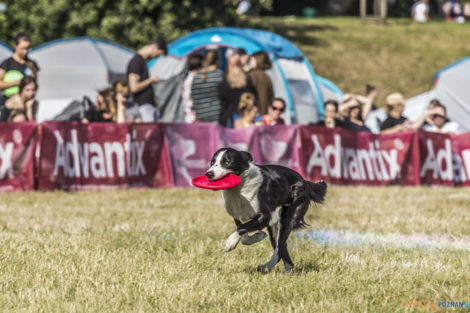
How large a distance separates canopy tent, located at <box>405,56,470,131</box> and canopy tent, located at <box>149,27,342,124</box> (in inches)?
169

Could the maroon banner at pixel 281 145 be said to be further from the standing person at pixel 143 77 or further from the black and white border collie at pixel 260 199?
the black and white border collie at pixel 260 199

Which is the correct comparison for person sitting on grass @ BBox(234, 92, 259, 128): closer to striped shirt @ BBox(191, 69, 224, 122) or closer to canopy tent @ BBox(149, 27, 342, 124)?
striped shirt @ BBox(191, 69, 224, 122)

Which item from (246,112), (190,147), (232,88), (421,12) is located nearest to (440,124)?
(246,112)

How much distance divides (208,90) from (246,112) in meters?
0.84

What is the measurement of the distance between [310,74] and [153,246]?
13.0 m

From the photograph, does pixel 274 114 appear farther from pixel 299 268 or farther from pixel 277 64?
pixel 299 268

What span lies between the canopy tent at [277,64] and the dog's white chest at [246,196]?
40.8ft

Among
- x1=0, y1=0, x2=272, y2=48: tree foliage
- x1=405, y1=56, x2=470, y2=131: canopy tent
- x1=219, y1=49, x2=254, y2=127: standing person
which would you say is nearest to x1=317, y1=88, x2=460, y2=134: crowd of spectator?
x1=219, y1=49, x2=254, y2=127: standing person

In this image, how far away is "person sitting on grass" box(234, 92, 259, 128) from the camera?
13.7 meters

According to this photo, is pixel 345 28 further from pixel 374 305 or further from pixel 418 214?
pixel 374 305

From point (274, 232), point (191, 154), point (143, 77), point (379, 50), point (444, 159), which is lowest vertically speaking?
point (444, 159)

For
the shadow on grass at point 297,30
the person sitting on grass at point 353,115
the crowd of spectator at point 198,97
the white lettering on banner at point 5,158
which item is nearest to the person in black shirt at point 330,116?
the crowd of spectator at point 198,97

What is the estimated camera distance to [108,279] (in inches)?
204

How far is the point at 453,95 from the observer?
21.7m
